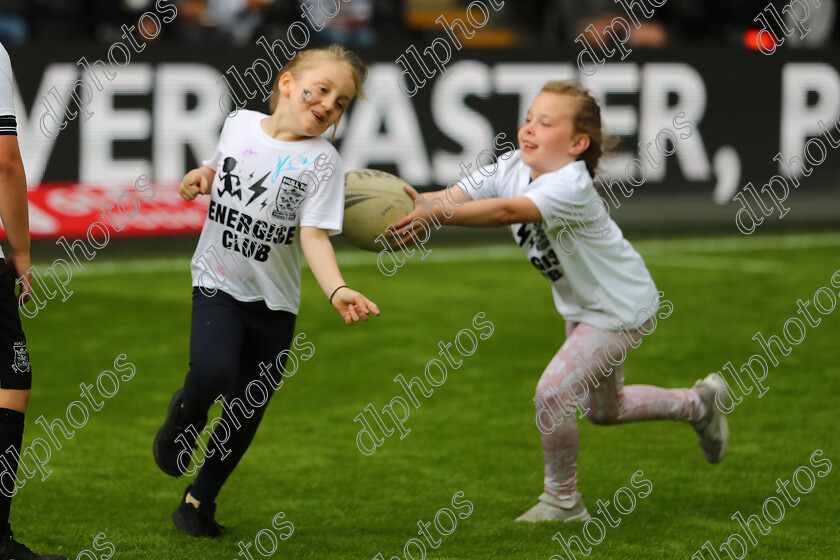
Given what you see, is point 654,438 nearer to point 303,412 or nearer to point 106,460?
point 303,412

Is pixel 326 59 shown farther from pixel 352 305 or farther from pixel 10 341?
pixel 10 341

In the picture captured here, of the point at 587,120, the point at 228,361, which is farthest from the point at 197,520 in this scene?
the point at 587,120

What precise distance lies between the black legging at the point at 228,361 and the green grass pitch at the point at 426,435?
1.04 feet

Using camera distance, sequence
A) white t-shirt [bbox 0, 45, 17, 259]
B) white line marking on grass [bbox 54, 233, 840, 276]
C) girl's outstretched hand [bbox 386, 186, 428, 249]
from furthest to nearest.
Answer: white line marking on grass [bbox 54, 233, 840, 276] → girl's outstretched hand [bbox 386, 186, 428, 249] → white t-shirt [bbox 0, 45, 17, 259]

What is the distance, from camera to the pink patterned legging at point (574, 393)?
487 centimetres

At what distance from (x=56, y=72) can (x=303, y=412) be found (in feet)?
18.6

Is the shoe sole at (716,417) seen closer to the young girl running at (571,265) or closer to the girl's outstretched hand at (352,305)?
the young girl running at (571,265)

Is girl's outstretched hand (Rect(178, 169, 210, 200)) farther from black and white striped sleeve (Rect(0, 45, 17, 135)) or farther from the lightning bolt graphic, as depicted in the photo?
black and white striped sleeve (Rect(0, 45, 17, 135))

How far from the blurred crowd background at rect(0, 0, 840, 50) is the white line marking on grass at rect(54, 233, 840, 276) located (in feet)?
7.20

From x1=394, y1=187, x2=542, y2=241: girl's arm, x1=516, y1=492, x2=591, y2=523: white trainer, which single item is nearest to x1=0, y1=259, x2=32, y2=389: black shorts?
x1=394, y1=187, x2=542, y2=241: girl's arm

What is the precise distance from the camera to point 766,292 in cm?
1030

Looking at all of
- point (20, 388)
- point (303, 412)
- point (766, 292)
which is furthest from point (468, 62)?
point (20, 388)

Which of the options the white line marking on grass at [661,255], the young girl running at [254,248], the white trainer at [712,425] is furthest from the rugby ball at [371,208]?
the white line marking on grass at [661,255]

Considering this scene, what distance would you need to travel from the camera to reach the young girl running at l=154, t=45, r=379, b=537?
14.5 ft
